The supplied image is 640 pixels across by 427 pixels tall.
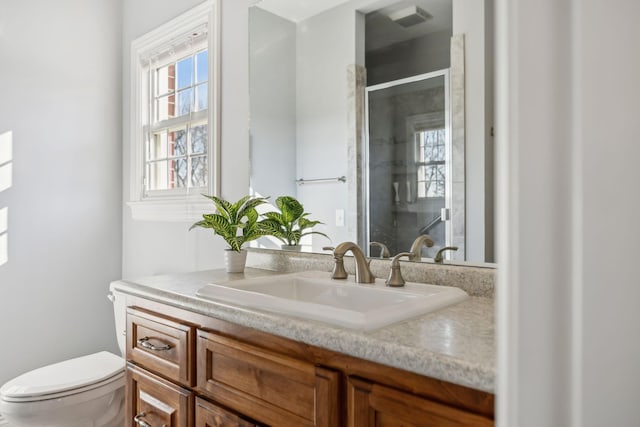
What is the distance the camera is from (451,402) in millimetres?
691

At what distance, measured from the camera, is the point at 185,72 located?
2.41 m

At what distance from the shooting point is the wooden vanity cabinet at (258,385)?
0.72 meters

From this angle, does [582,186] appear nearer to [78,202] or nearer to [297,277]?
[297,277]

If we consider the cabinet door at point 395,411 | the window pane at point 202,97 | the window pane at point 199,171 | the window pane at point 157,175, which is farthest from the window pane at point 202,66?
the cabinet door at point 395,411

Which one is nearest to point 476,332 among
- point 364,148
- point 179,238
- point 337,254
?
point 337,254

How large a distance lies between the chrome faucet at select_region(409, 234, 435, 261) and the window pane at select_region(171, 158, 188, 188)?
151 centimetres

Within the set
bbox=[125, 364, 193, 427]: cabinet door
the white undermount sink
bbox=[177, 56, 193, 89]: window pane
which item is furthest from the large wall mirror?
bbox=[125, 364, 193, 427]: cabinet door

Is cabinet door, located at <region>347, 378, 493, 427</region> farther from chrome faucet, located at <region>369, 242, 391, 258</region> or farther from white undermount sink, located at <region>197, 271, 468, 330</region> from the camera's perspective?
chrome faucet, located at <region>369, 242, 391, 258</region>

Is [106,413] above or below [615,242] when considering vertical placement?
below

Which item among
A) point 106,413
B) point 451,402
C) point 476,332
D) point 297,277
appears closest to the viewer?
point 451,402

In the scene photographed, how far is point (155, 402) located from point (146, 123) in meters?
1.84

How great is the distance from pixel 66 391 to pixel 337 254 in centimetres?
134

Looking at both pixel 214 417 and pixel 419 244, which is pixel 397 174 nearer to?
pixel 419 244

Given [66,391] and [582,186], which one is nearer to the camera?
[582,186]
